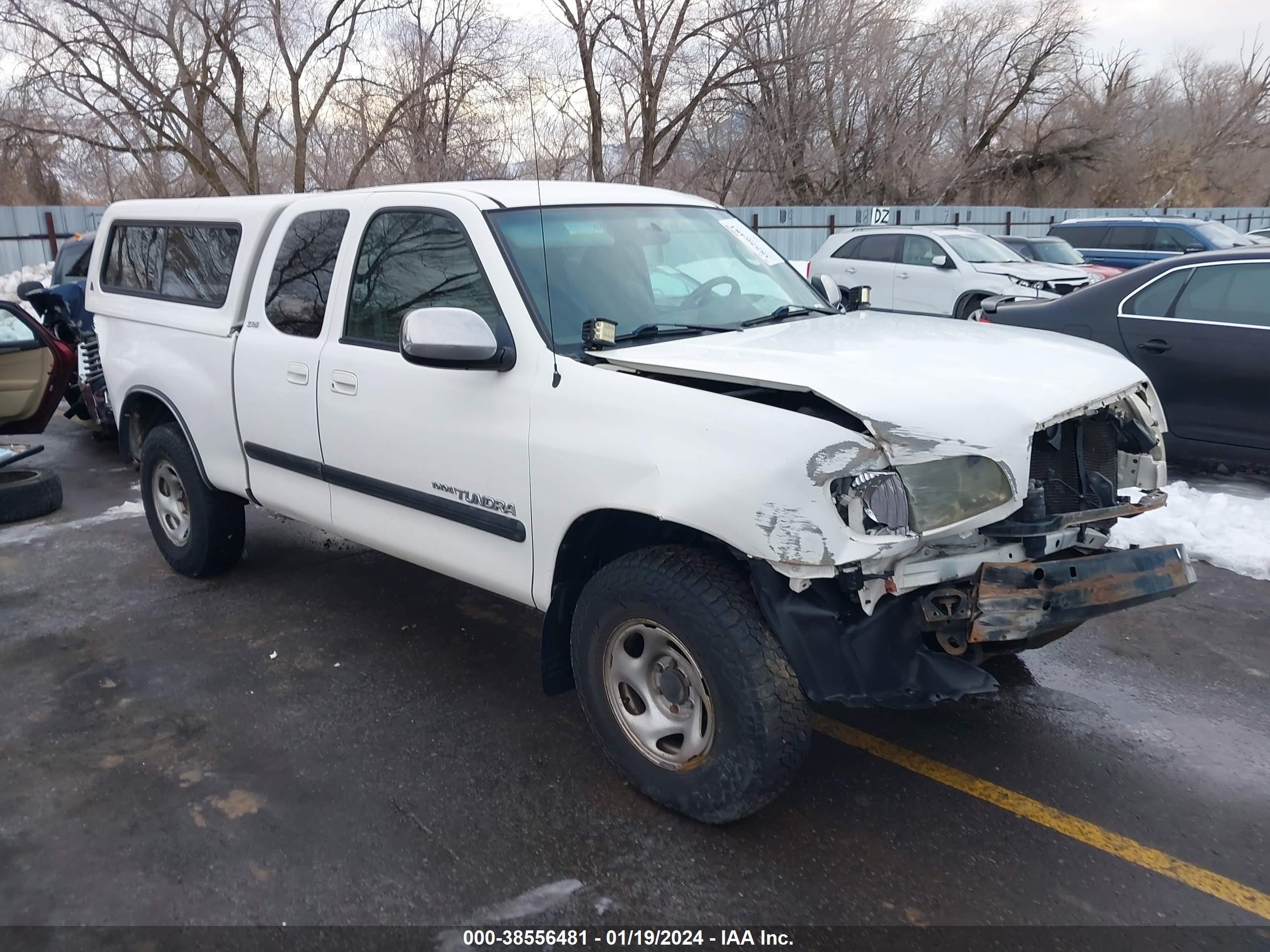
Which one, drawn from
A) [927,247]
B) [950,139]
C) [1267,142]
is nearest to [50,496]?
[927,247]

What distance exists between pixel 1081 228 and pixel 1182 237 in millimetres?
1946

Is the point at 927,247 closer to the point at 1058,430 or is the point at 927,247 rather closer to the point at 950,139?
the point at 1058,430

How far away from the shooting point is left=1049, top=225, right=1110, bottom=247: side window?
58.5 ft

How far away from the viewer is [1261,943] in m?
2.77

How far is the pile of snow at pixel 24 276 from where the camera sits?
18609 millimetres

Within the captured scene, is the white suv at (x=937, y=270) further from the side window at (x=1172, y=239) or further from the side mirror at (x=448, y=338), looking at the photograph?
the side mirror at (x=448, y=338)

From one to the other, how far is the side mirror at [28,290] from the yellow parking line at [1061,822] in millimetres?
7781

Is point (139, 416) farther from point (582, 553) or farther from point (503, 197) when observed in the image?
point (582, 553)

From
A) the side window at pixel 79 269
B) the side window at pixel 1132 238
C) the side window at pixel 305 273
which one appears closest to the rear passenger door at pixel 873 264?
the side window at pixel 1132 238

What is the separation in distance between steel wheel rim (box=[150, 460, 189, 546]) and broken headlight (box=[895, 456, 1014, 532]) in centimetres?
423

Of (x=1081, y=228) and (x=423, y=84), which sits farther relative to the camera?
(x=423, y=84)

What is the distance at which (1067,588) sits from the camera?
3088 millimetres

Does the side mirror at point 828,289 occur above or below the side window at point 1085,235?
below

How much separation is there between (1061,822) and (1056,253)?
1452 cm
